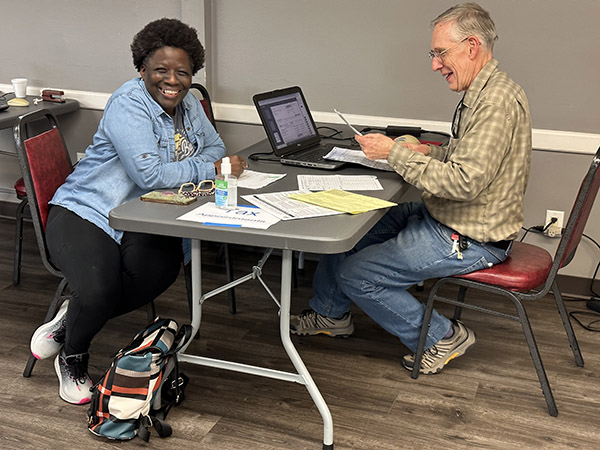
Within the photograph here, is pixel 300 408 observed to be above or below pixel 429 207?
below

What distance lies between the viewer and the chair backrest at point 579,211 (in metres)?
2.21

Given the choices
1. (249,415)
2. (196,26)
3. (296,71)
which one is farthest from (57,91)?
(249,415)

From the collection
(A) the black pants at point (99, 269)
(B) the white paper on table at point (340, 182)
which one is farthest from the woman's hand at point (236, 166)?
(A) the black pants at point (99, 269)

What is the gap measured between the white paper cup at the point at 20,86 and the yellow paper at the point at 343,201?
2.06m

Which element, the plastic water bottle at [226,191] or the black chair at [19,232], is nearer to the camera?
the plastic water bottle at [226,191]

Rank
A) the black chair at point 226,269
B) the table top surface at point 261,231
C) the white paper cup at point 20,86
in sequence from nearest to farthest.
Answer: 1. the table top surface at point 261,231
2. the black chair at point 226,269
3. the white paper cup at point 20,86

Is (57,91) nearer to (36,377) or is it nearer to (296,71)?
(296,71)

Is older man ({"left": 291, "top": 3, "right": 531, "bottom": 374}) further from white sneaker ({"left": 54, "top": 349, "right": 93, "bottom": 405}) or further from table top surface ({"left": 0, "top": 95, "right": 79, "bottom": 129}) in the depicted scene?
table top surface ({"left": 0, "top": 95, "right": 79, "bottom": 129})

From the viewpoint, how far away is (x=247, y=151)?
9.68 feet

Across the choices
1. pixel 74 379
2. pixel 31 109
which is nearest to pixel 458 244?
pixel 74 379

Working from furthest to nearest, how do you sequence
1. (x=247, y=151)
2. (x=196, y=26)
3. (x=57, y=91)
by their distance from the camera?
(x=57, y=91) < (x=196, y=26) < (x=247, y=151)

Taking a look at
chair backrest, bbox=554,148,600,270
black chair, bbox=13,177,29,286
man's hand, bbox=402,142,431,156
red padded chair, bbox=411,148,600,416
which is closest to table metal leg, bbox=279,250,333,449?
red padded chair, bbox=411,148,600,416

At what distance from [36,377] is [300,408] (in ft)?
3.07

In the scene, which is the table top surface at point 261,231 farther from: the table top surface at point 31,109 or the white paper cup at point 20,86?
the white paper cup at point 20,86
